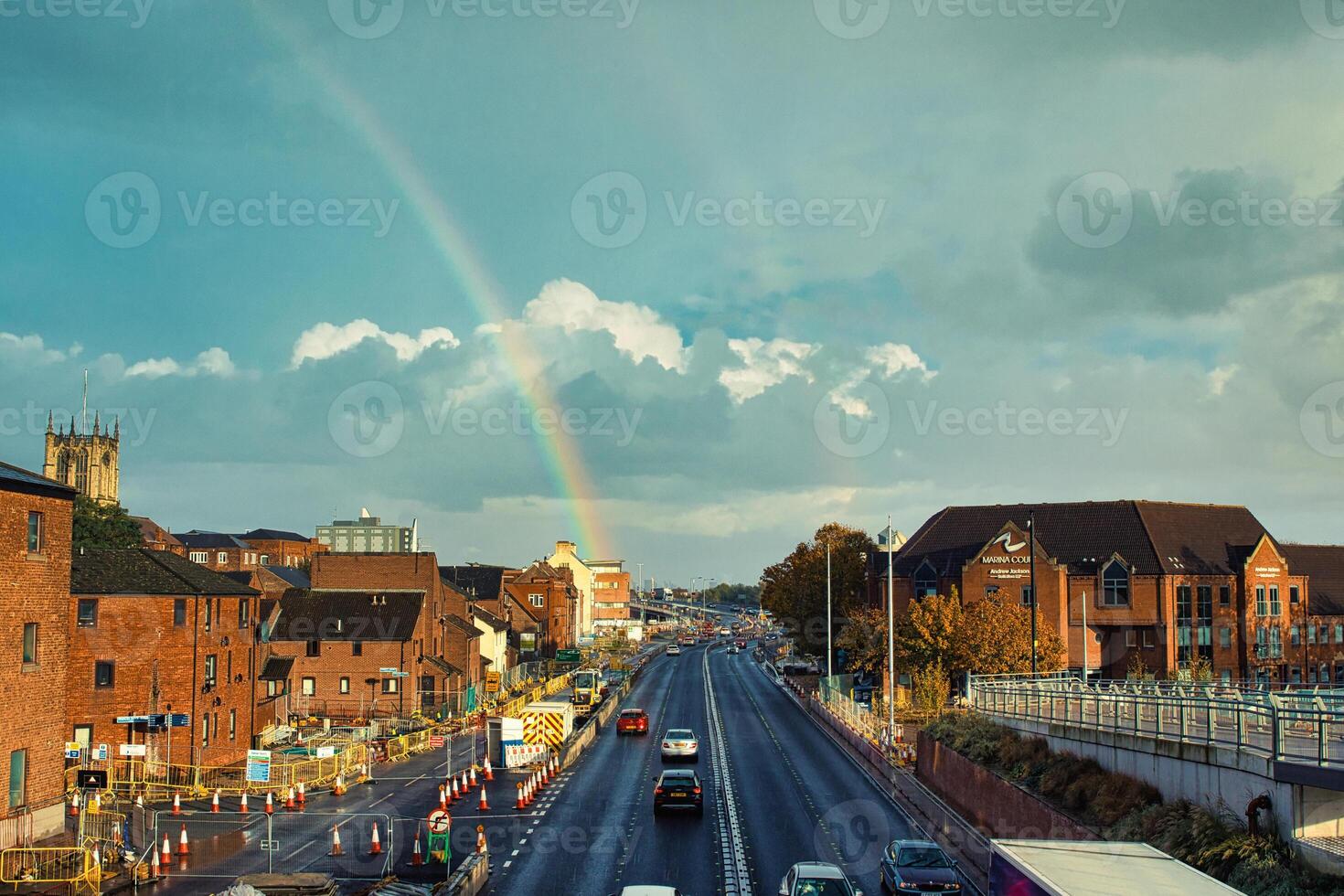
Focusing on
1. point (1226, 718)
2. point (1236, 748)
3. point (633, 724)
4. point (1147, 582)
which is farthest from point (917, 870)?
point (1147, 582)

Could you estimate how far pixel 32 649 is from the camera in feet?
103

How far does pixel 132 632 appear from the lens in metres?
46.8

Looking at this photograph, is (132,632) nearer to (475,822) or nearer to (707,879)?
(475,822)

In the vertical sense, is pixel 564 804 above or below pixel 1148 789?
below

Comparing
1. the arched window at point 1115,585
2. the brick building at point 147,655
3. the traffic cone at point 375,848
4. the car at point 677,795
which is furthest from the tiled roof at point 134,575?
the arched window at point 1115,585

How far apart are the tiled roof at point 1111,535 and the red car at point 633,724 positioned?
36787mm

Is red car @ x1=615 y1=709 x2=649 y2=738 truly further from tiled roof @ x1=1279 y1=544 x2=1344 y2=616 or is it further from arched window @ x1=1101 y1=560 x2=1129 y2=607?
tiled roof @ x1=1279 y1=544 x2=1344 y2=616

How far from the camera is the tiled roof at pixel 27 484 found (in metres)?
30.0

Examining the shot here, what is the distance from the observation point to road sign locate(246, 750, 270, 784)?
38.5 metres

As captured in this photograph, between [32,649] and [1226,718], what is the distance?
29.1 meters

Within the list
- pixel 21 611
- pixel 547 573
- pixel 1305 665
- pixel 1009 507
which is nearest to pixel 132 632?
pixel 21 611

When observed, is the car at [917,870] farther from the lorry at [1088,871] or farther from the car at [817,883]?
the lorry at [1088,871]

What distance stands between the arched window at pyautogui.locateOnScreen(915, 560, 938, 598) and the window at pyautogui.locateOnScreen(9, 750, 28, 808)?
73.0m

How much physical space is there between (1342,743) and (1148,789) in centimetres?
661
